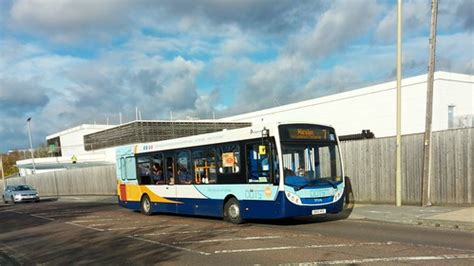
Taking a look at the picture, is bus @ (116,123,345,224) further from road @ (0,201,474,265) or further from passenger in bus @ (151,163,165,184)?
passenger in bus @ (151,163,165,184)

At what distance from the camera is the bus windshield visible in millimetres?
12867

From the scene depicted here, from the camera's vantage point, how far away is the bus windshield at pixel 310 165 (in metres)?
12.9

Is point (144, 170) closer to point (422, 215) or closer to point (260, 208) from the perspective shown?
point (260, 208)

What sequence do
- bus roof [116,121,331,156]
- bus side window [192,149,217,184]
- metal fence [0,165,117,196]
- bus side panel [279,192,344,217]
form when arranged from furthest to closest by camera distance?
metal fence [0,165,117,196], bus side window [192,149,217,184], bus roof [116,121,331,156], bus side panel [279,192,344,217]

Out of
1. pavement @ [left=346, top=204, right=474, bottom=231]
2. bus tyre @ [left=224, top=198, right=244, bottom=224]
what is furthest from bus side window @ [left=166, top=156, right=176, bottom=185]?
pavement @ [left=346, top=204, right=474, bottom=231]

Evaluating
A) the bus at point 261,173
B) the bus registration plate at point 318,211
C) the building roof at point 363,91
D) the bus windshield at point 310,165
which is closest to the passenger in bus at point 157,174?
the bus at point 261,173

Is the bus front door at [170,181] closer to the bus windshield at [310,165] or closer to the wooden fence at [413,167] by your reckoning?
the bus windshield at [310,165]

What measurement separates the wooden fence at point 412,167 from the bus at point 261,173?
13.5 ft

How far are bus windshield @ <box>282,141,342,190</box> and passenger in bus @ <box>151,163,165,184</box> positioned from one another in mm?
6539

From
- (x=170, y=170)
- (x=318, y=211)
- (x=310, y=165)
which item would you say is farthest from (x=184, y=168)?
(x=318, y=211)

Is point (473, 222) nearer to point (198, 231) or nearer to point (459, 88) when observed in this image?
point (198, 231)

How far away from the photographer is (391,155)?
57.3 feet

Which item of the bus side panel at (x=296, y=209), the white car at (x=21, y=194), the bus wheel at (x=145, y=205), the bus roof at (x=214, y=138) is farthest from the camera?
the white car at (x=21, y=194)

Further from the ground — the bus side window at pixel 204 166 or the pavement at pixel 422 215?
the bus side window at pixel 204 166
